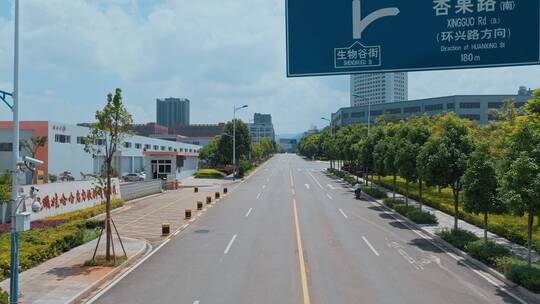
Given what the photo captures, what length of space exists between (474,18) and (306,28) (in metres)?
3.48

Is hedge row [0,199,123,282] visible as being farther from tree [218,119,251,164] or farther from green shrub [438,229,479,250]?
tree [218,119,251,164]

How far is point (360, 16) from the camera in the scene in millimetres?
10266

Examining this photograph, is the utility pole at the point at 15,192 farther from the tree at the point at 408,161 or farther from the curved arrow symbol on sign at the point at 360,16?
the tree at the point at 408,161

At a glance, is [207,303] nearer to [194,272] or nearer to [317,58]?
[194,272]

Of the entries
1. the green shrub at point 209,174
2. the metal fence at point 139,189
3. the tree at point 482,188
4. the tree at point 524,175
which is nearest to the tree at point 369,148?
the metal fence at point 139,189

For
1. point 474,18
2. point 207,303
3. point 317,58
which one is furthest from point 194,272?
point 474,18

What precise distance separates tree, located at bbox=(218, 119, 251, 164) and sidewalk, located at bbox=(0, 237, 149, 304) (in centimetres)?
5273

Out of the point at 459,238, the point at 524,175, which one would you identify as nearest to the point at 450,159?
the point at 459,238

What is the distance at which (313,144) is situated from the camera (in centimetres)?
14438

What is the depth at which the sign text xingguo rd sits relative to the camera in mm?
9805

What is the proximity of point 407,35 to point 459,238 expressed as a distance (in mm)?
11841

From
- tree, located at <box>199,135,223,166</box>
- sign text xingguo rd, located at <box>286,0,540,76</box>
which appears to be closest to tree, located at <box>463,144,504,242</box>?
sign text xingguo rd, located at <box>286,0,540,76</box>

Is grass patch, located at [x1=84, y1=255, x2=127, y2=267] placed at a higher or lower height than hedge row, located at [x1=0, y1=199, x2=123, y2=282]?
lower

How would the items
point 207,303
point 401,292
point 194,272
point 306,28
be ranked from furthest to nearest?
point 194,272 → point 401,292 → point 207,303 → point 306,28
